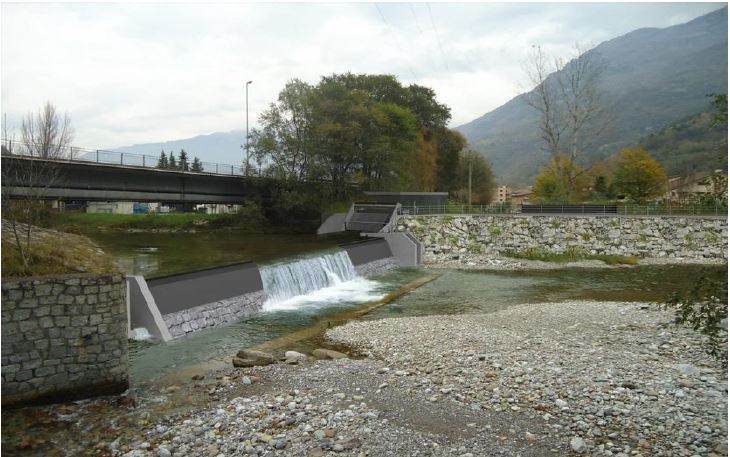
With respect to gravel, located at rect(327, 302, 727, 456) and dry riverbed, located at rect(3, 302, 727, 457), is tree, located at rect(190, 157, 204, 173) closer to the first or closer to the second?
gravel, located at rect(327, 302, 727, 456)

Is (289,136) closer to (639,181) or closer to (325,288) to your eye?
(325,288)

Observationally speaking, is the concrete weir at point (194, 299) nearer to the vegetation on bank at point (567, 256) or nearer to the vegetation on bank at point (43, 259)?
the vegetation on bank at point (43, 259)

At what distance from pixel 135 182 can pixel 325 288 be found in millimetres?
23547

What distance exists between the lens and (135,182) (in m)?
39.3

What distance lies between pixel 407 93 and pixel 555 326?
50.6 m

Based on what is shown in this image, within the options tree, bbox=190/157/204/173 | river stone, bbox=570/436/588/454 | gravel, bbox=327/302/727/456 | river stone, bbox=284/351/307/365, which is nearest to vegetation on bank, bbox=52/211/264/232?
tree, bbox=190/157/204/173

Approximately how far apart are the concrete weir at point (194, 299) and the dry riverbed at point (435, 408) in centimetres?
475

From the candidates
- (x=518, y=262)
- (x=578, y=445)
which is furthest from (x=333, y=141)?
(x=578, y=445)

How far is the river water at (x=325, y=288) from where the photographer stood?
14805mm

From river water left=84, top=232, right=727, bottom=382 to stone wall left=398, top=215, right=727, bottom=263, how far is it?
4508 millimetres

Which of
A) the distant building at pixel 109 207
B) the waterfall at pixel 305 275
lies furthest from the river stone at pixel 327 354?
the distant building at pixel 109 207

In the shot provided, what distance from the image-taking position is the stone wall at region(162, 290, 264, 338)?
15.8 metres

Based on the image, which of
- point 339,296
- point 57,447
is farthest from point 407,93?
point 57,447

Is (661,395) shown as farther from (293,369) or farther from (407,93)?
(407,93)
